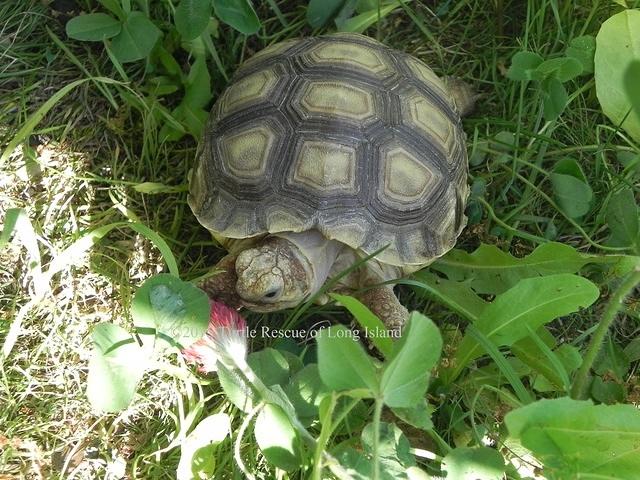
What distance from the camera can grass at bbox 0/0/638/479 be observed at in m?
2.14

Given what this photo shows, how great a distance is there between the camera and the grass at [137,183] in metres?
2.14

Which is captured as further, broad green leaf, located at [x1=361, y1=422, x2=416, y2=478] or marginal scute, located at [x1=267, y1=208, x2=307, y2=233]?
marginal scute, located at [x1=267, y1=208, x2=307, y2=233]

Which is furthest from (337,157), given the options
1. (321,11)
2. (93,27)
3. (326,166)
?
(93,27)

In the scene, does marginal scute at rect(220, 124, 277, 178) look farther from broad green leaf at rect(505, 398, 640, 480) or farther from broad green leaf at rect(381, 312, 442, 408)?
broad green leaf at rect(505, 398, 640, 480)

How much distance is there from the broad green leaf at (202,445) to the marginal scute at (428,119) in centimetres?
105

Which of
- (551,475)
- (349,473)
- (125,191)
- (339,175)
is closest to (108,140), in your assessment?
(125,191)

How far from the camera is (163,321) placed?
163 centimetres

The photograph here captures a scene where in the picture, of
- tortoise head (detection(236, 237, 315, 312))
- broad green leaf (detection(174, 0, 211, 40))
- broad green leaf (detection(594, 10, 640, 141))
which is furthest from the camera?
broad green leaf (detection(594, 10, 640, 141))

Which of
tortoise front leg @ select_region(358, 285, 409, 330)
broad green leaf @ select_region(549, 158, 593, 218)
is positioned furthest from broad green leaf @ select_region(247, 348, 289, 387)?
broad green leaf @ select_region(549, 158, 593, 218)

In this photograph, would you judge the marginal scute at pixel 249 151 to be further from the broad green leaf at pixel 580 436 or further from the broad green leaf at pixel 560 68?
the broad green leaf at pixel 580 436

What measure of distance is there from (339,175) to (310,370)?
571mm

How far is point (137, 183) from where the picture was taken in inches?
89.5

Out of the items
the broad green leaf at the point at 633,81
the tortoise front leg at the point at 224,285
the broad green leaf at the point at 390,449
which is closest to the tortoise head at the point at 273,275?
the tortoise front leg at the point at 224,285

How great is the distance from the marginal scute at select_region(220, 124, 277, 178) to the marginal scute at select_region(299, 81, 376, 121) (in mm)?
140
